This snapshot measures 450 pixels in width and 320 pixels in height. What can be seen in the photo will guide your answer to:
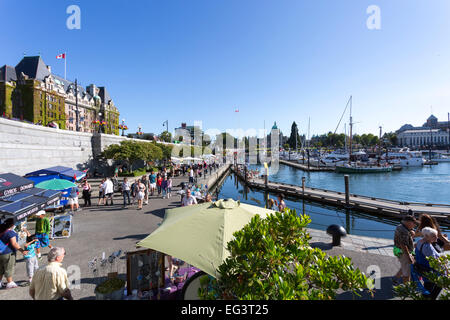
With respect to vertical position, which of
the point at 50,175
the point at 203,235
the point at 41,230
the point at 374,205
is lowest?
the point at 374,205

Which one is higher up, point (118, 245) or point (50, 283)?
point (50, 283)

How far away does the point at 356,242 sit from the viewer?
8.75m

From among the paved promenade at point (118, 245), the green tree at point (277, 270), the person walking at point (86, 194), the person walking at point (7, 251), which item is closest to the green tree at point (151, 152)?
the person walking at point (86, 194)

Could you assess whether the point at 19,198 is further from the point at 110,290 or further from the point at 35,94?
the point at 35,94

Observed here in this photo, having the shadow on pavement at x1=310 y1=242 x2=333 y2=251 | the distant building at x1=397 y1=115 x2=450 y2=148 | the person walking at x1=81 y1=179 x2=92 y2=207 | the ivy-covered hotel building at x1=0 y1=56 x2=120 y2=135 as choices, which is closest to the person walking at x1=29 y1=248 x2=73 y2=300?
the shadow on pavement at x1=310 y1=242 x2=333 y2=251

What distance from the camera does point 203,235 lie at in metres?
4.17

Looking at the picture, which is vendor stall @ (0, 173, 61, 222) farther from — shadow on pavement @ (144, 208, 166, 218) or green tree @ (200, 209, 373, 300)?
green tree @ (200, 209, 373, 300)

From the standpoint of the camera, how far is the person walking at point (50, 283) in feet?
12.0

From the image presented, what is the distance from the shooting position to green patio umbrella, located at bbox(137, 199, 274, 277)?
370cm

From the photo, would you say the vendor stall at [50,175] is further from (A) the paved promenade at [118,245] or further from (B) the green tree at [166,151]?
(B) the green tree at [166,151]

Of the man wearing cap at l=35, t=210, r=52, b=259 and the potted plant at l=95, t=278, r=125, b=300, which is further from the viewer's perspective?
the man wearing cap at l=35, t=210, r=52, b=259

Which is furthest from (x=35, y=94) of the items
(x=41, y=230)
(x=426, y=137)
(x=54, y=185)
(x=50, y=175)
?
(x=426, y=137)

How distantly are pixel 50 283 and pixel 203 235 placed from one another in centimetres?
270

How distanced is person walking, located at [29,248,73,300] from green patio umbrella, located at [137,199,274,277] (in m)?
1.39
